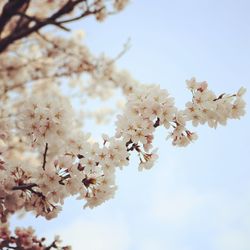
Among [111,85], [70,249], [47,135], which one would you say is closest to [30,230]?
[70,249]

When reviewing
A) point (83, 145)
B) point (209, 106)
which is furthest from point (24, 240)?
point (209, 106)

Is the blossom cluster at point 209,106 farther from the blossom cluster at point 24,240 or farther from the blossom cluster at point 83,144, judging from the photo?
the blossom cluster at point 24,240

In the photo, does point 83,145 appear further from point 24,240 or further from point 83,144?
point 24,240

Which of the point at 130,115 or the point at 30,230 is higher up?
the point at 130,115

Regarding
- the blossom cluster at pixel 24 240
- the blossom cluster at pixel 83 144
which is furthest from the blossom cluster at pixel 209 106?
the blossom cluster at pixel 24 240

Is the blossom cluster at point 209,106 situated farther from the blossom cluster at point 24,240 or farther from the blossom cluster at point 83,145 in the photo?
the blossom cluster at point 24,240

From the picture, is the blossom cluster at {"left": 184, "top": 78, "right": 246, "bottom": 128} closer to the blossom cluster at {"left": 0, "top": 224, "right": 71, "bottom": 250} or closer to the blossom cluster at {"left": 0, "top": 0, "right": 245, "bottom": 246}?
the blossom cluster at {"left": 0, "top": 0, "right": 245, "bottom": 246}

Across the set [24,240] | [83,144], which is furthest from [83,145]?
[24,240]

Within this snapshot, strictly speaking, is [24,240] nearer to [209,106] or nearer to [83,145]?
[83,145]

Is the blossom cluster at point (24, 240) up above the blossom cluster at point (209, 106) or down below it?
below

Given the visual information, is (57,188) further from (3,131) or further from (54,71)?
(54,71)

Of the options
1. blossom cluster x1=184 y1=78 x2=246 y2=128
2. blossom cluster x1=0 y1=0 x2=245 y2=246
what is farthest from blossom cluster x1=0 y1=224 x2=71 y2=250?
blossom cluster x1=184 y1=78 x2=246 y2=128
